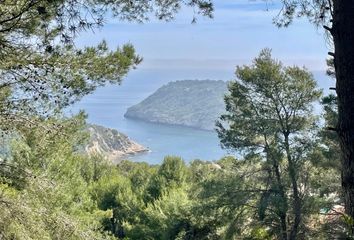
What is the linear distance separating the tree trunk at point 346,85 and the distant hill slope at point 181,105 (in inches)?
4612

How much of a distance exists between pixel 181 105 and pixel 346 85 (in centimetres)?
14740

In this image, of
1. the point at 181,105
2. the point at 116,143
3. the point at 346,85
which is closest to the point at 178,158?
the point at 346,85

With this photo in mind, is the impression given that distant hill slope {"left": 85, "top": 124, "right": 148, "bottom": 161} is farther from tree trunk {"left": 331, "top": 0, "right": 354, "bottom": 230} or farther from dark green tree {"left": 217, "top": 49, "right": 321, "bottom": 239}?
tree trunk {"left": 331, "top": 0, "right": 354, "bottom": 230}

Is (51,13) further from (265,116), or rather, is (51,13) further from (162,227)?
(162,227)

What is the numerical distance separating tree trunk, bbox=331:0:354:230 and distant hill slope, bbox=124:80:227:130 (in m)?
117

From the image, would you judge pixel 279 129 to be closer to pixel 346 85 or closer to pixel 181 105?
pixel 346 85

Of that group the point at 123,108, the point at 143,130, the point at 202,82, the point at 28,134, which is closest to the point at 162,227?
the point at 28,134

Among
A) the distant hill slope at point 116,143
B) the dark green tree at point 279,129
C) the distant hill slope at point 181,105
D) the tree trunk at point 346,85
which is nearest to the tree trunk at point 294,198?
the dark green tree at point 279,129

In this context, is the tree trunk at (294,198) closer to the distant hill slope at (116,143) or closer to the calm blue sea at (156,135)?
the calm blue sea at (156,135)

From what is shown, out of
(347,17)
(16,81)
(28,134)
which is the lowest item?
(28,134)

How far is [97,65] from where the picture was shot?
18.6 ft

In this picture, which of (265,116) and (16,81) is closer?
(16,81)

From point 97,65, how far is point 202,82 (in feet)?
502

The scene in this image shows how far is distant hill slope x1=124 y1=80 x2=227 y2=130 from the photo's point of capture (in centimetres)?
13400
